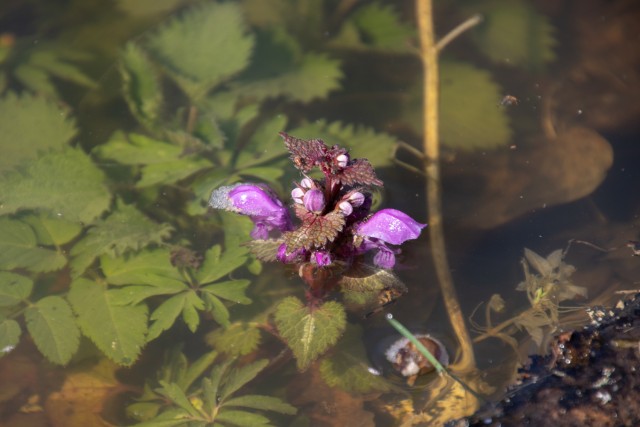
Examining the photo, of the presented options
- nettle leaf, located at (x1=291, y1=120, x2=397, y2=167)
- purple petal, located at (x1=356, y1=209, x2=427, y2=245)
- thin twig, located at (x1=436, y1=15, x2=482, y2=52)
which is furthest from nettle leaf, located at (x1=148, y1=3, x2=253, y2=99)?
purple petal, located at (x1=356, y1=209, x2=427, y2=245)

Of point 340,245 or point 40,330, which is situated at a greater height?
point 340,245

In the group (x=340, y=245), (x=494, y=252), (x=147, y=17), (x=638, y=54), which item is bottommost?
(x=494, y=252)

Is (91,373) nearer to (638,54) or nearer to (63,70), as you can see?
(63,70)

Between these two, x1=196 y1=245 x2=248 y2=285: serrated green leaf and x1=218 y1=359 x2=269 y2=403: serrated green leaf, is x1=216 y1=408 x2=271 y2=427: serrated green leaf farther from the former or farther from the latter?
x1=196 y1=245 x2=248 y2=285: serrated green leaf

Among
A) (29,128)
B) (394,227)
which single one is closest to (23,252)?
(29,128)

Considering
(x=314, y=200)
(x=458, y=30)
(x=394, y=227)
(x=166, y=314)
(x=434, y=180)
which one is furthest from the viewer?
(x=458, y=30)

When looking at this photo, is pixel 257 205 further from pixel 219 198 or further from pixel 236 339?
pixel 236 339

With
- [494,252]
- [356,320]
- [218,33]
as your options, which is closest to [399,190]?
[494,252]
